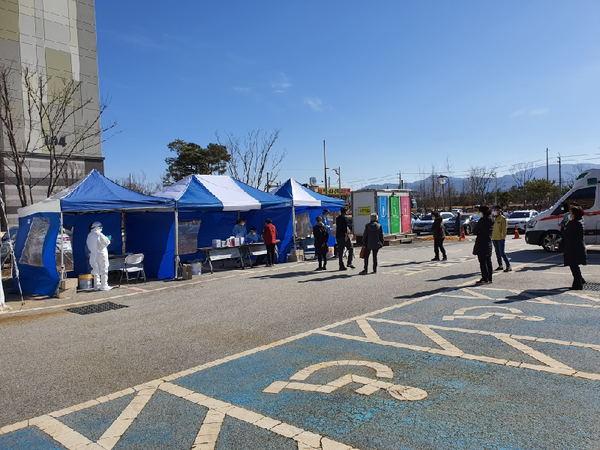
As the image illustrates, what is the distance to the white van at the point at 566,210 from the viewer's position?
47.9 feet

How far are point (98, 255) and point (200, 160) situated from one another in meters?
31.8

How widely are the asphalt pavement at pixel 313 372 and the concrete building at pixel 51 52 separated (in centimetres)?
2067

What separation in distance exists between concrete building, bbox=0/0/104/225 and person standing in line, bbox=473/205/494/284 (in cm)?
2183

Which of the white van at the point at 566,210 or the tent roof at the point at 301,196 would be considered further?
the tent roof at the point at 301,196

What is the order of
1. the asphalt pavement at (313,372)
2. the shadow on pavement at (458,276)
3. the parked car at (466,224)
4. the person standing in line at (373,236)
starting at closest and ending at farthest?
the asphalt pavement at (313,372) → the shadow on pavement at (458,276) → the person standing in line at (373,236) → the parked car at (466,224)

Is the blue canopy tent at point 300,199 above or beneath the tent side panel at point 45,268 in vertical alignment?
above

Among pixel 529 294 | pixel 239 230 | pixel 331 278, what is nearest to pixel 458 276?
pixel 529 294

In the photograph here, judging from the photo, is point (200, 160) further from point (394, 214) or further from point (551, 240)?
point (551, 240)

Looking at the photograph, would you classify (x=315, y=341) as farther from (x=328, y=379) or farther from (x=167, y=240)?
(x=167, y=240)

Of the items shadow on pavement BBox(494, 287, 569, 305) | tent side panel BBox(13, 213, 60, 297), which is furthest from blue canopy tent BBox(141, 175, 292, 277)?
shadow on pavement BBox(494, 287, 569, 305)

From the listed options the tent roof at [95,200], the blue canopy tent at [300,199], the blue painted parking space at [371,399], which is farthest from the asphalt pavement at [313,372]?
the blue canopy tent at [300,199]

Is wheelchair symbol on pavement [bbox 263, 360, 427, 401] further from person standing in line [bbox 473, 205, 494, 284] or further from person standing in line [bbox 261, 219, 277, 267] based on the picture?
person standing in line [bbox 261, 219, 277, 267]

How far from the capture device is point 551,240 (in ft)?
50.3

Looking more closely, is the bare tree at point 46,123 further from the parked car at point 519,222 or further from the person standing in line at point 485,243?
the parked car at point 519,222
